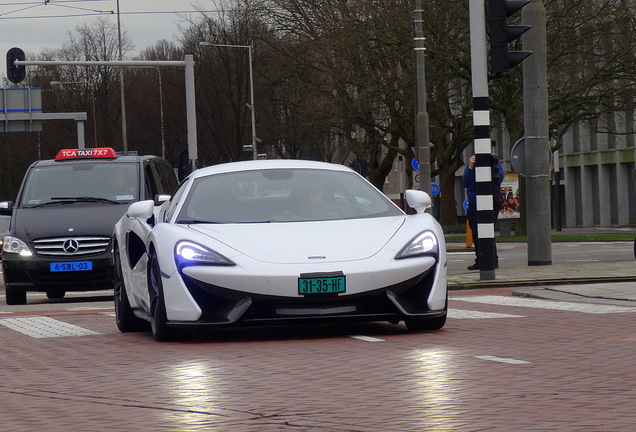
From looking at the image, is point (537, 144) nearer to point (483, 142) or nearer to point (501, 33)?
point (483, 142)

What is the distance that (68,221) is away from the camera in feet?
62.7

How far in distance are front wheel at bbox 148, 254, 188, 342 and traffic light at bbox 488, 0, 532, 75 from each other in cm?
756

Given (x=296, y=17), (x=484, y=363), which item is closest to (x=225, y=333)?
(x=484, y=363)

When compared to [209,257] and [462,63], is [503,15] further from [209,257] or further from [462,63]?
[462,63]

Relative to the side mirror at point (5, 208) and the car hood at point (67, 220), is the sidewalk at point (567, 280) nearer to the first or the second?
the car hood at point (67, 220)

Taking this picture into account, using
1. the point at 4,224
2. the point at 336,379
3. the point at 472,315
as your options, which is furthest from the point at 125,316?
the point at 4,224

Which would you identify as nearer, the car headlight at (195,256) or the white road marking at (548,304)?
the car headlight at (195,256)

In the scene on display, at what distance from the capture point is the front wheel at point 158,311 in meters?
10.6

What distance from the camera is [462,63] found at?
4184 centimetres

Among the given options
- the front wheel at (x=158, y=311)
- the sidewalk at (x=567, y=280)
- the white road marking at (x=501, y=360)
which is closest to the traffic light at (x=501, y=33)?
the sidewalk at (x=567, y=280)

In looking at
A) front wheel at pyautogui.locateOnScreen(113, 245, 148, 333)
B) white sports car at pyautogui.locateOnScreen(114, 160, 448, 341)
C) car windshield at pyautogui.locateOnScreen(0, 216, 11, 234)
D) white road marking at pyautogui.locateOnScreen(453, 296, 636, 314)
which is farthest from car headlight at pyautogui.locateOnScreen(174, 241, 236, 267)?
car windshield at pyautogui.locateOnScreen(0, 216, 11, 234)

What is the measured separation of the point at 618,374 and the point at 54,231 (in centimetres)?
1224

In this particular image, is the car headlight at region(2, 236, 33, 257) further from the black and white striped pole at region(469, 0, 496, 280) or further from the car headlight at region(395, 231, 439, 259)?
the car headlight at region(395, 231, 439, 259)

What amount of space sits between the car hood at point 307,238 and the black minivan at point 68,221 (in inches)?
328
